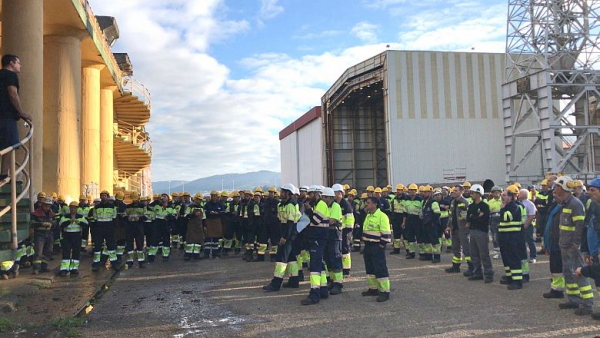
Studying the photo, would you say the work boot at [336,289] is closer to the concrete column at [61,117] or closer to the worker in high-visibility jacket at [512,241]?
the worker in high-visibility jacket at [512,241]

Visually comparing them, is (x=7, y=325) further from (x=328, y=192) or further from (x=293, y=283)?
(x=328, y=192)

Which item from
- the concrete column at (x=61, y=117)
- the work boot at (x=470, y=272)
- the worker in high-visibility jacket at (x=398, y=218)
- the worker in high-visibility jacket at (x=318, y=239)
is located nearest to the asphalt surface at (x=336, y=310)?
the work boot at (x=470, y=272)

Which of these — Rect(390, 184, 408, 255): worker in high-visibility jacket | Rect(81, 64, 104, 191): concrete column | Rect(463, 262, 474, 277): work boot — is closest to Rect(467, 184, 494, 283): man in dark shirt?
Rect(463, 262, 474, 277): work boot

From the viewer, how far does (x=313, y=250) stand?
7.71 m

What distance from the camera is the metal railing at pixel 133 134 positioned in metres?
29.9

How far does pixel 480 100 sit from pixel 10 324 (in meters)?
28.3

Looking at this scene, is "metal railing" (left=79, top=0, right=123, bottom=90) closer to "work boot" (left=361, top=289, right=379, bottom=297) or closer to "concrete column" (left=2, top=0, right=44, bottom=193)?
"concrete column" (left=2, top=0, right=44, bottom=193)

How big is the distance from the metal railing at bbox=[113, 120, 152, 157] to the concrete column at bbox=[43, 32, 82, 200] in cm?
1173

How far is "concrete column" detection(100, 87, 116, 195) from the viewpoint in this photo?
22859mm

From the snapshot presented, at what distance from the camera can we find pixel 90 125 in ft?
64.7

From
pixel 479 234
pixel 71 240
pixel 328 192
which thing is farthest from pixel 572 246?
pixel 71 240

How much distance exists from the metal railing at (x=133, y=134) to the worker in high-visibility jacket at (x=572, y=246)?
26148 mm

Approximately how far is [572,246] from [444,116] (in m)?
23.1

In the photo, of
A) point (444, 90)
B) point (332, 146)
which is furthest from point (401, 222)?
point (332, 146)
